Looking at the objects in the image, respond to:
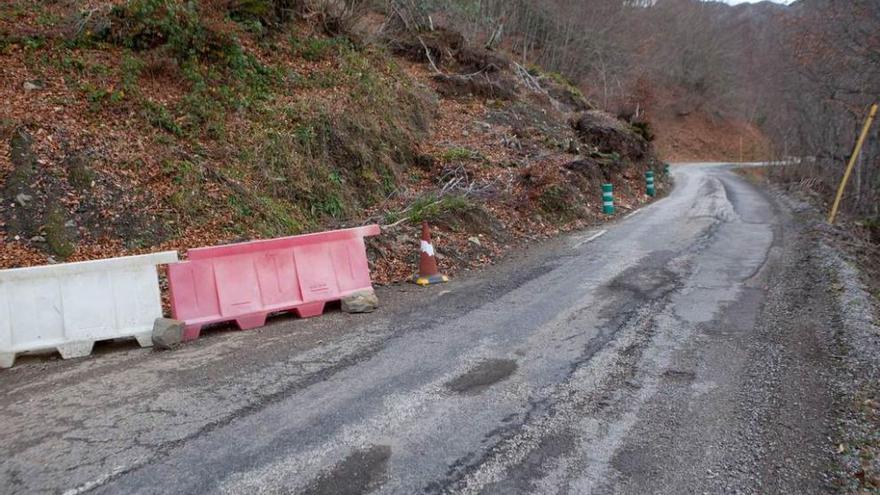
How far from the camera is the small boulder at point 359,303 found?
6.70m

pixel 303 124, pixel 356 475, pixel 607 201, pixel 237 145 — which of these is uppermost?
pixel 303 124

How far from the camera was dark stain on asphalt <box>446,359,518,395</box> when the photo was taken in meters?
4.50

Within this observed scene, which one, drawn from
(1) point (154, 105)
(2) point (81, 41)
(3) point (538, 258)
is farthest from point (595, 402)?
(2) point (81, 41)

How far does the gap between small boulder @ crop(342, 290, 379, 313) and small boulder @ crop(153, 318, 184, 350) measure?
1.83m

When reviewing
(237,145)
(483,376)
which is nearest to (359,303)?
(483,376)

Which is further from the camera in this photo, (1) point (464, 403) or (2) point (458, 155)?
(2) point (458, 155)

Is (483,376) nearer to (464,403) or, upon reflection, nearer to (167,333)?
(464,403)

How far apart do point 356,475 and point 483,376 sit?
5.48ft

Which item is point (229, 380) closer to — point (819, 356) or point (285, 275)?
point (285, 275)

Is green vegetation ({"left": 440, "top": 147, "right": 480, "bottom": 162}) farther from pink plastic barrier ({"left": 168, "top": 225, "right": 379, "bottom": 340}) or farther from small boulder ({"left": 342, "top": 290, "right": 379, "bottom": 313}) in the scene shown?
small boulder ({"left": 342, "top": 290, "right": 379, "bottom": 313})

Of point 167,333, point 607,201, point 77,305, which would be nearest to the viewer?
point 77,305

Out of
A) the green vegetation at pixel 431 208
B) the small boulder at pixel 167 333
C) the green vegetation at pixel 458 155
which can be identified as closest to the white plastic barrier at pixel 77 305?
the small boulder at pixel 167 333

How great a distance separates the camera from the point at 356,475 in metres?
3.32

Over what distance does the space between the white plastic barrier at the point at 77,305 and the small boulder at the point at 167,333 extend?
135 millimetres
